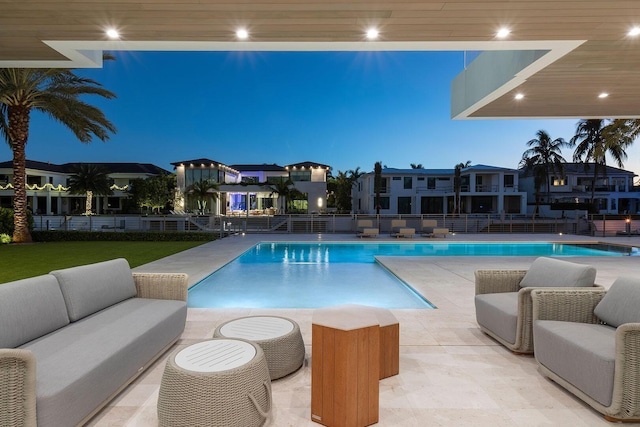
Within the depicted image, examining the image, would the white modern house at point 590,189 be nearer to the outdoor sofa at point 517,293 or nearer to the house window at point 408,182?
the house window at point 408,182

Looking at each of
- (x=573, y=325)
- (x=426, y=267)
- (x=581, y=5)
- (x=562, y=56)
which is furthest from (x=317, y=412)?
(x=426, y=267)

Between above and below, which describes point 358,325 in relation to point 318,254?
above

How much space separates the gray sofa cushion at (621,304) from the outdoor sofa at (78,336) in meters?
3.94

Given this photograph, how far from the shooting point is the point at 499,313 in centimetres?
388

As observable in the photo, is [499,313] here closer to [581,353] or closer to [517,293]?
[517,293]

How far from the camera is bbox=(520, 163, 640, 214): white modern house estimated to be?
3772cm

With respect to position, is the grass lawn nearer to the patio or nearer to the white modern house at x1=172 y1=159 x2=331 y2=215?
the patio

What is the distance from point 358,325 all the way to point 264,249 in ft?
39.1

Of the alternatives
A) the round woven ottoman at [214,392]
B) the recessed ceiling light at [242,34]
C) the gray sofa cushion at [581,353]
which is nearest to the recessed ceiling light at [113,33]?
the recessed ceiling light at [242,34]

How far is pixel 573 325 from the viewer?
3.20 meters

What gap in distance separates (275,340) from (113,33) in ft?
15.8

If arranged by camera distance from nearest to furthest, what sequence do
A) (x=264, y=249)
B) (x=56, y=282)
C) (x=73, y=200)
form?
(x=56, y=282) → (x=264, y=249) → (x=73, y=200)

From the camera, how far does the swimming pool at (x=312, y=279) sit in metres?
6.64

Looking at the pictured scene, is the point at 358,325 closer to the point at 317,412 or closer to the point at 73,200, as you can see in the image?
the point at 317,412
